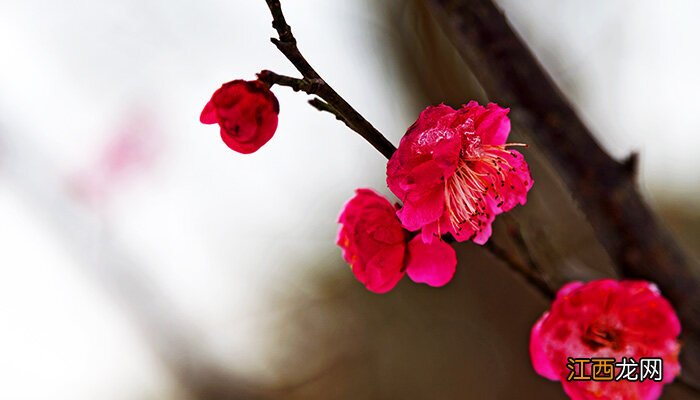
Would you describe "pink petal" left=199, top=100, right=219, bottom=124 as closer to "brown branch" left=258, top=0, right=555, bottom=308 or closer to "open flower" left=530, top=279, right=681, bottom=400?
"brown branch" left=258, top=0, right=555, bottom=308

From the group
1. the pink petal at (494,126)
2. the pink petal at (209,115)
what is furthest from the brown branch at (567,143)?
the pink petal at (209,115)

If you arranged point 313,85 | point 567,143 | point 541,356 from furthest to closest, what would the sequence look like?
point 567,143
point 541,356
point 313,85

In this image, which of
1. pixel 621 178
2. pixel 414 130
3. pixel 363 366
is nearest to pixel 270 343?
pixel 363 366

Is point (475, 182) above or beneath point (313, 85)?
beneath

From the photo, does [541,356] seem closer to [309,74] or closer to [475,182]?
[475,182]

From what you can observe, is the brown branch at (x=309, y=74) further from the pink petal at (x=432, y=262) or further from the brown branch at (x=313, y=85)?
the pink petal at (x=432, y=262)

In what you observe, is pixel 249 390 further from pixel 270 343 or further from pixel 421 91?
pixel 421 91

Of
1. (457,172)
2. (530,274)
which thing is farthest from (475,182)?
(530,274)
